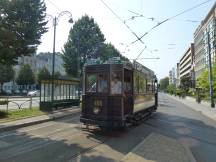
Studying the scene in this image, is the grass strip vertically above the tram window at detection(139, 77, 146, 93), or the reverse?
the tram window at detection(139, 77, 146, 93)

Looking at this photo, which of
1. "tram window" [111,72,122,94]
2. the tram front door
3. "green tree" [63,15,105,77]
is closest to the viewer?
"tram window" [111,72,122,94]

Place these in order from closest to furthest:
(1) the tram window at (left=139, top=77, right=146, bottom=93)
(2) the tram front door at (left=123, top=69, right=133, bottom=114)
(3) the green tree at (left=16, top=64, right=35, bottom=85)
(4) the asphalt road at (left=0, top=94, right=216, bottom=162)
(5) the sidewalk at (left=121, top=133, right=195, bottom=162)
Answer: (5) the sidewalk at (left=121, top=133, right=195, bottom=162)
(4) the asphalt road at (left=0, top=94, right=216, bottom=162)
(2) the tram front door at (left=123, top=69, right=133, bottom=114)
(1) the tram window at (left=139, top=77, right=146, bottom=93)
(3) the green tree at (left=16, top=64, right=35, bottom=85)

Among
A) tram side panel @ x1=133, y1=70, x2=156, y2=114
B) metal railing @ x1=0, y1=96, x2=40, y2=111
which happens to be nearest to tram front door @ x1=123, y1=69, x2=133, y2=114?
tram side panel @ x1=133, y1=70, x2=156, y2=114

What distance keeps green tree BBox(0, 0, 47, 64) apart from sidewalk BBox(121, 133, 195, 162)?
11.4 m

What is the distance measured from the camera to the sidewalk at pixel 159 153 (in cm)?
809

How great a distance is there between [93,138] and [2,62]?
10799mm

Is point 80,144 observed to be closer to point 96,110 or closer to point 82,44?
point 96,110

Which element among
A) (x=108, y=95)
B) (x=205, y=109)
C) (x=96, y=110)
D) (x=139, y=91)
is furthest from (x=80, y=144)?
(x=205, y=109)

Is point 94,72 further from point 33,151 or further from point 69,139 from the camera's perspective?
point 33,151

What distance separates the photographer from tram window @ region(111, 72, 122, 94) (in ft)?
41.3

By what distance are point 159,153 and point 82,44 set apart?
4077cm

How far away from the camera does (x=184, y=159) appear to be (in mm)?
8211

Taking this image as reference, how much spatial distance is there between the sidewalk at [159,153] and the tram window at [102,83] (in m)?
2.98

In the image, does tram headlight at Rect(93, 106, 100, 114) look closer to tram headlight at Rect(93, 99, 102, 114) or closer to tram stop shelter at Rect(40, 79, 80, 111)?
tram headlight at Rect(93, 99, 102, 114)
